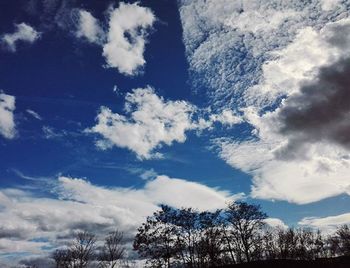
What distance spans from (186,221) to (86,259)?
20.5 meters

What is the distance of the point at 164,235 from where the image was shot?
61.4 meters

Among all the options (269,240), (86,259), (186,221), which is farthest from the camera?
(269,240)

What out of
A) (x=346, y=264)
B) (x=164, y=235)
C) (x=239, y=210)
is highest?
(x=239, y=210)

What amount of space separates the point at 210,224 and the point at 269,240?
2853 cm

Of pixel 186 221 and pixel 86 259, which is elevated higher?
pixel 186 221

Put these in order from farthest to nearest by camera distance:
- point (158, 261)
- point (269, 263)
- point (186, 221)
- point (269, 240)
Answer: point (269, 240), point (186, 221), point (158, 261), point (269, 263)

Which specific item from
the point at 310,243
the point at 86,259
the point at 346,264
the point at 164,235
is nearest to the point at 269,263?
the point at 346,264

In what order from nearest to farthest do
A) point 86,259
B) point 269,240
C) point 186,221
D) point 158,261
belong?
point 158,261
point 186,221
point 86,259
point 269,240

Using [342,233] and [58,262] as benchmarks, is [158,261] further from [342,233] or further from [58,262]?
[342,233]

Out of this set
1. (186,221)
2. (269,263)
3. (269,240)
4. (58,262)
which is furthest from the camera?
(269,240)

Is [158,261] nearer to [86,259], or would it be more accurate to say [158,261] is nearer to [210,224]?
[210,224]

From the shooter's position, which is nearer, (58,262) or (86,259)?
(86,259)

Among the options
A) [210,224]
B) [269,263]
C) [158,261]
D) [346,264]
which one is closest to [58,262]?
[158,261]

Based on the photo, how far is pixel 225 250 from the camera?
67.9 metres
